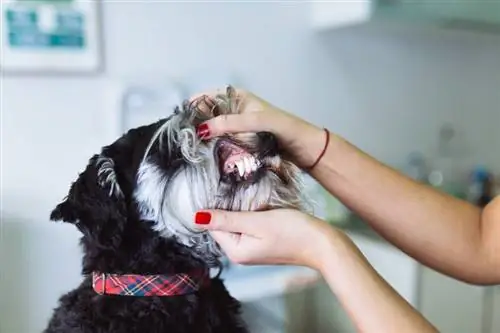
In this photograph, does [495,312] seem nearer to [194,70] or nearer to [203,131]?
[194,70]

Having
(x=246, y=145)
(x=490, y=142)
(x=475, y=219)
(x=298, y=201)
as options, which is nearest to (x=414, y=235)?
(x=475, y=219)

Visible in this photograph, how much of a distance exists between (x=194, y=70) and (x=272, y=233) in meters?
1.07

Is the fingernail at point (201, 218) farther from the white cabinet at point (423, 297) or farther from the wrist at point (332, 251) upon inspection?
the white cabinet at point (423, 297)

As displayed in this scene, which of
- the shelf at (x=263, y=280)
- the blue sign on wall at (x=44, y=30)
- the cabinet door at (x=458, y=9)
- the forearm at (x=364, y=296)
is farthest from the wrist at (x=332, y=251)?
→ the cabinet door at (x=458, y=9)

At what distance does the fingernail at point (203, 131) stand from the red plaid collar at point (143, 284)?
20 centimetres

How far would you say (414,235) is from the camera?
3.47 ft

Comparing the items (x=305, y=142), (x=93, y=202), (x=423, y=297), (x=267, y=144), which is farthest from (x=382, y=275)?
(x=93, y=202)

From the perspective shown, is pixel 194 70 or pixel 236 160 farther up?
pixel 194 70

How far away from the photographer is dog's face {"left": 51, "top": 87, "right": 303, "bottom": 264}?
841 millimetres

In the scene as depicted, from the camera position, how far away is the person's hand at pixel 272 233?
80cm

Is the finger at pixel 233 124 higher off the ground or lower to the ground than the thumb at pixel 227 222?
higher

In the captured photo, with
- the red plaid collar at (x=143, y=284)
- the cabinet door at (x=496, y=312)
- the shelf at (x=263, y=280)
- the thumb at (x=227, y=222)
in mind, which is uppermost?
the thumb at (x=227, y=222)

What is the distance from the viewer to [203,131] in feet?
2.82

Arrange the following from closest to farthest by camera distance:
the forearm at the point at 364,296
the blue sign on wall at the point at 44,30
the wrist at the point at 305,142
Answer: the forearm at the point at 364,296, the wrist at the point at 305,142, the blue sign on wall at the point at 44,30
